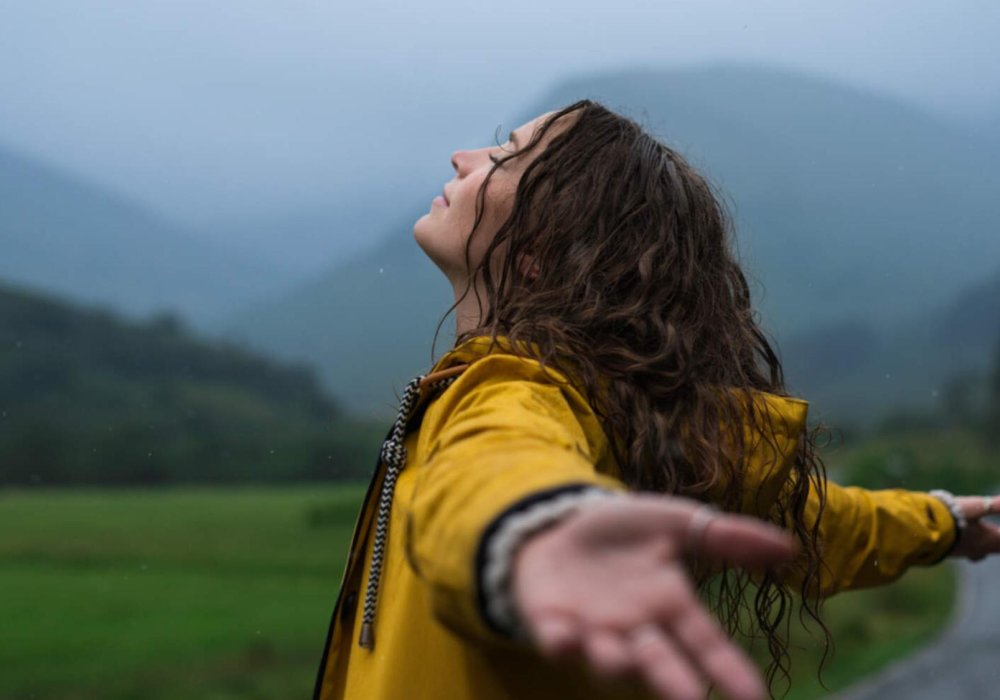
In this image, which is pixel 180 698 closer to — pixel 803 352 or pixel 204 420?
pixel 204 420

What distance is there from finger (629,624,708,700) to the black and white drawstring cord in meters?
0.51

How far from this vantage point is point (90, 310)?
321 centimetres

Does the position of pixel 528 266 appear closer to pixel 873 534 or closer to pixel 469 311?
pixel 469 311

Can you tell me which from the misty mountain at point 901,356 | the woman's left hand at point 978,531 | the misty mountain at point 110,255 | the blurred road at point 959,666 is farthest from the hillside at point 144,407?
the woman's left hand at point 978,531

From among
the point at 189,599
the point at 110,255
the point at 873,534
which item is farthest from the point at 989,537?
the point at 110,255

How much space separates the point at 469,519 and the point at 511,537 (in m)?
0.04

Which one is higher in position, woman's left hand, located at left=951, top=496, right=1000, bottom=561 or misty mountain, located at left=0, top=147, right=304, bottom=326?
misty mountain, located at left=0, top=147, right=304, bottom=326

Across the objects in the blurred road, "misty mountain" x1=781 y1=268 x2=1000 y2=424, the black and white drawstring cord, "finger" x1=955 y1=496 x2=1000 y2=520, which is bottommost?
the blurred road

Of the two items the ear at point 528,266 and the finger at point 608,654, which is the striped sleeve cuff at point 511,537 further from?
the ear at point 528,266

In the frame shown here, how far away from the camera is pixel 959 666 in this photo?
312 centimetres

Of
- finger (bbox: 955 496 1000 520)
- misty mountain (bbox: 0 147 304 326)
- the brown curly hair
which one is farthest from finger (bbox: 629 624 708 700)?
misty mountain (bbox: 0 147 304 326)

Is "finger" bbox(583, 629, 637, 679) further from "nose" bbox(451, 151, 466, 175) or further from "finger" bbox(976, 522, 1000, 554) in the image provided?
"finger" bbox(976, 522, 1000, 554)

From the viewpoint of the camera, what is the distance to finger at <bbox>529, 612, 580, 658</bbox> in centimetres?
50

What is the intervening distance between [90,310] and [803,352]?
7.08 feet
